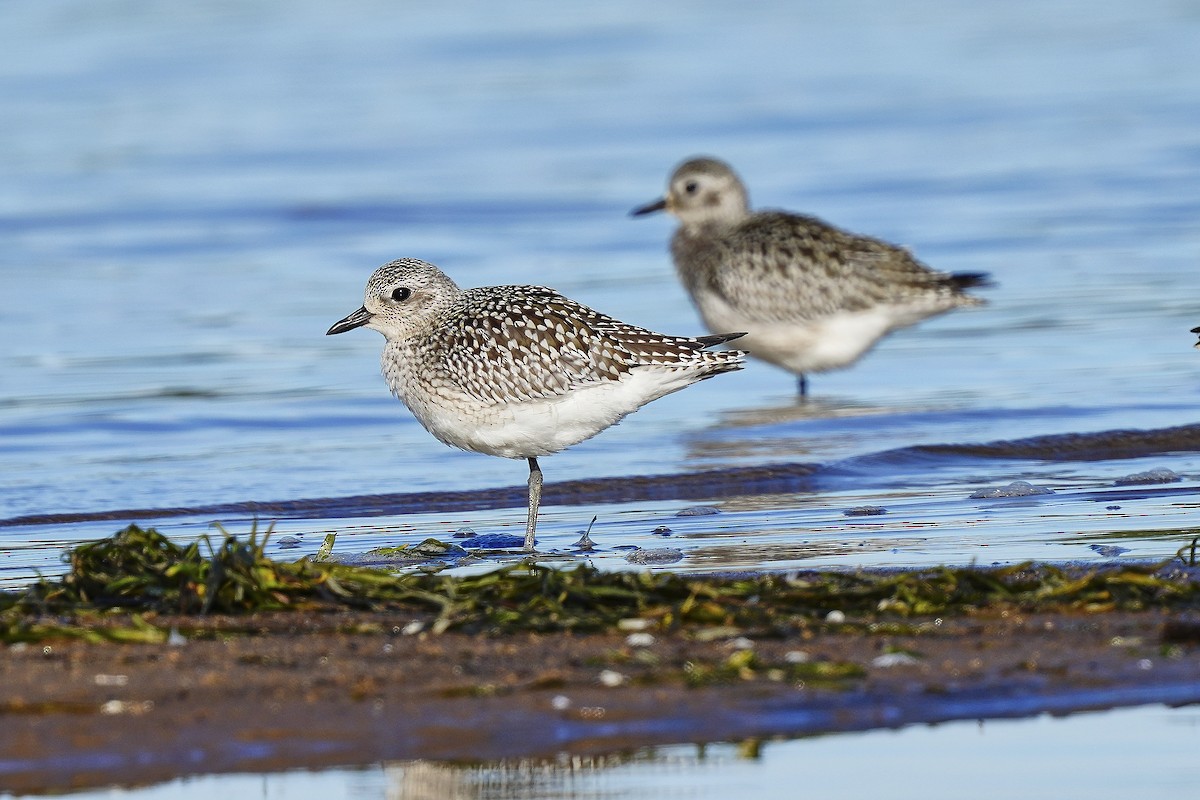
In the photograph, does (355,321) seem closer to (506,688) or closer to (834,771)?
(506,688)

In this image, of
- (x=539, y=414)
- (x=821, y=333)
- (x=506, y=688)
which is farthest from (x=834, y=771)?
(x=821, y=333)

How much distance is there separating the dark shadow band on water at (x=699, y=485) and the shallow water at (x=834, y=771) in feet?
12.5

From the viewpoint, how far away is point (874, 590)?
5.35 meters

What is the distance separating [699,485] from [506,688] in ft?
12.9

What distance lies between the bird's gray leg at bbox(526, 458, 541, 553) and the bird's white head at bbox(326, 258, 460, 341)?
0.71 metres

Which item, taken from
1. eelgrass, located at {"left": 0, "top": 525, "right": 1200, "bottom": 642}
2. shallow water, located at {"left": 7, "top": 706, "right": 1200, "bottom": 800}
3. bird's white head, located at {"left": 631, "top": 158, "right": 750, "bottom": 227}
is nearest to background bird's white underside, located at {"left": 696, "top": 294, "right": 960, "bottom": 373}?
bird's white head, located at {"left": 631, "top": 158, "right": 750, "bottom": 227}

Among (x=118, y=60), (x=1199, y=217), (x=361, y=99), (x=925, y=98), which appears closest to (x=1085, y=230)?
(x=1199, y=217)

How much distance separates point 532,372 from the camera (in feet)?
22.9

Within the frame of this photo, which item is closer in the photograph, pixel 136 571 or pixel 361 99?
pixel 136 571

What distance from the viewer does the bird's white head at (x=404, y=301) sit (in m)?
7.39

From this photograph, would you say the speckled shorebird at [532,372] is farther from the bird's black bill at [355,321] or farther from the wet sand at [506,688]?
the wet sand at [506,688]

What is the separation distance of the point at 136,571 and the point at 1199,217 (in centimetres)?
1161

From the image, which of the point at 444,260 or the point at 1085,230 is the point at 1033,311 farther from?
the point at 444,260

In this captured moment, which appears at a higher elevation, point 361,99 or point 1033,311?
point 361,99
